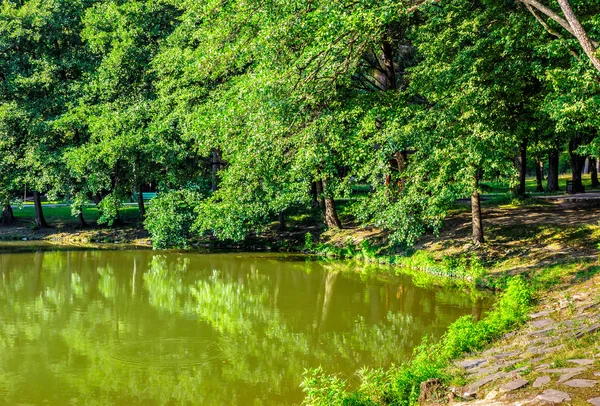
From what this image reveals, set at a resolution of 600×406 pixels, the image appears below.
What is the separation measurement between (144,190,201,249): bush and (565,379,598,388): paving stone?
72.0ft

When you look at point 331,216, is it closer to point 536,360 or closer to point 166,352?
point 166,352

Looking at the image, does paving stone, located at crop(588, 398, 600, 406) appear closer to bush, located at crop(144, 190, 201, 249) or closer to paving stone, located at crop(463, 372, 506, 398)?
paving stone, located at crop(463, 372, 506, 398)

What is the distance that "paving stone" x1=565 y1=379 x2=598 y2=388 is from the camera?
6.12 metres

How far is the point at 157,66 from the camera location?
28594 mm

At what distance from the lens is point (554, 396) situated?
5.95m

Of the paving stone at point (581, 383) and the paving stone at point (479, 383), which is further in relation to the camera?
the paving stone at point (479, 383)

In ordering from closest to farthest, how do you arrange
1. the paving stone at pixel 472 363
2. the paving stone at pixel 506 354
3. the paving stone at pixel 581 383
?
1. the paving stone at pixel 581 383
2. the paving stone at pixel 472 363
3. the paving stone at pixel 506 354

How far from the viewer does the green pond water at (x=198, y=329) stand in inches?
356

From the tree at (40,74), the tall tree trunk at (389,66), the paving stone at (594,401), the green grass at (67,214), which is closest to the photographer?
the paving stone at (594,401)

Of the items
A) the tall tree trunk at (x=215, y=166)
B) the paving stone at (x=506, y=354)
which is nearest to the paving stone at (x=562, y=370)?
the paving stone at (x=506, y=354)

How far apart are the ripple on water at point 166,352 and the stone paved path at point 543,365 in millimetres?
4724

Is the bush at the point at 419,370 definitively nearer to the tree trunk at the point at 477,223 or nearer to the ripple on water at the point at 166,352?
the ripple on water at the point at 166,352

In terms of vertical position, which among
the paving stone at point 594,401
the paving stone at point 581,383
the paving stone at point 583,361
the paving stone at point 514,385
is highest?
the paving stone at point 594,401

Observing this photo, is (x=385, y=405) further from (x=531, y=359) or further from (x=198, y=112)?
(x=198, y=112)
